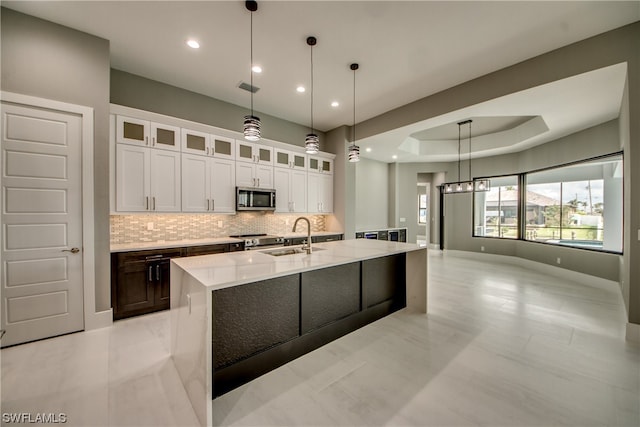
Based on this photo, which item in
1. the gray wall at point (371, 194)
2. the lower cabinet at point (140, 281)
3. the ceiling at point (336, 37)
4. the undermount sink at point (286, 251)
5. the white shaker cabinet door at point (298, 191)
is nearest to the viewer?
the ceiling at point (336, 37)

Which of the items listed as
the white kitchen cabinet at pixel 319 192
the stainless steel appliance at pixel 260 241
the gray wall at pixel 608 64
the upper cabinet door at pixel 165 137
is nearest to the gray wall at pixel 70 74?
the upper cabinet door at pixel 165 137

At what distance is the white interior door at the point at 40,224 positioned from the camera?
2.53 metres

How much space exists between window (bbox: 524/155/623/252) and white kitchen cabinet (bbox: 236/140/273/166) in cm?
590

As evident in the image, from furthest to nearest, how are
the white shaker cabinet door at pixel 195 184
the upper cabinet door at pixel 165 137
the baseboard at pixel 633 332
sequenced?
the white shaker cabinet door at pixel 195 184 < the upper cabinet door at pixel 165 137 < the baseboard at pixel 633 332

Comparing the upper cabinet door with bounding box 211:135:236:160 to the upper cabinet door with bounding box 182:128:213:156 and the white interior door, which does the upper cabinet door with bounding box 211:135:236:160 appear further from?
the white interior door

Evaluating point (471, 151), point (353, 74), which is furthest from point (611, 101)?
point (353, 74)

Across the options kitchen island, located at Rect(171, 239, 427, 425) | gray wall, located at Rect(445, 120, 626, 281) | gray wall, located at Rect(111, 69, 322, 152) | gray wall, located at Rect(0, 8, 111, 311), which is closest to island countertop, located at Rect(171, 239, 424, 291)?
kitchen island, located at Rect(171, 239, 427, 425)

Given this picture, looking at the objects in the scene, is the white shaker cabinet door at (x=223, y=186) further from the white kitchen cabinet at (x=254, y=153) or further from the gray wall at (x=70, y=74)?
the gray wall at (x=70, y=74)

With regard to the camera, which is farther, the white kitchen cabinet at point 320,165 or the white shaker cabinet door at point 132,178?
the white kitchen cabinet at point 320,165

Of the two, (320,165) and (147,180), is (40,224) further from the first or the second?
(320,165)

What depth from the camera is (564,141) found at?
527 centimetres

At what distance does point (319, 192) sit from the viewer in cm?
568

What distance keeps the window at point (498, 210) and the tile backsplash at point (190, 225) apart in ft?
18.2

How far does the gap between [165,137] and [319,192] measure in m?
3.02
